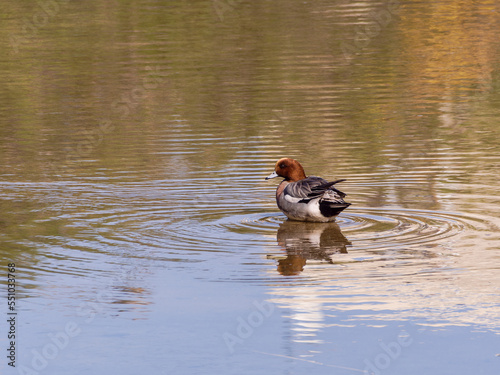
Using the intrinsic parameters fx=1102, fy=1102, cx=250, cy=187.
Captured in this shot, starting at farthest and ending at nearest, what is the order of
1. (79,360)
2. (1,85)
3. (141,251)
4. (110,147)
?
(1,85) < (110,147) < (141,251) < (79,360)

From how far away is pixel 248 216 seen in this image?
12938 millimetres

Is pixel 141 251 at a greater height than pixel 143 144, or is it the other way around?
pixel 143 144

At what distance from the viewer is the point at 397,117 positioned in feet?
67.2

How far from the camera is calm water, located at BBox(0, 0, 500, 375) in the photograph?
8117 mm

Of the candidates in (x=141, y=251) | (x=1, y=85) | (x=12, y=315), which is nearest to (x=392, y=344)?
(x=12, y=315)

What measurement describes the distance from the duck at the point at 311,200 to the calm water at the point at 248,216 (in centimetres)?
20

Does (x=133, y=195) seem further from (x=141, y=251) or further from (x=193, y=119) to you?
(x=193, y=119)

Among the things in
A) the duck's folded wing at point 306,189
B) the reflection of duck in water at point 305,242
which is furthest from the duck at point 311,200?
the reflection of duck in water at point 305,242

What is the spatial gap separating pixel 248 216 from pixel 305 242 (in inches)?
52.7

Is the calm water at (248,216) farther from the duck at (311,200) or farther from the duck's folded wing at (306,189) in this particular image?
the duck's folded wing at (306,189)

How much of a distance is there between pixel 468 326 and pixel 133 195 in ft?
22.1

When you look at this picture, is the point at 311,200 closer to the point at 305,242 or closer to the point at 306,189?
the point at 306,189

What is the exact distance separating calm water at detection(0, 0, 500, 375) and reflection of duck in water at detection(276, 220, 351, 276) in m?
0.05

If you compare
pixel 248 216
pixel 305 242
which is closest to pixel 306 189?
pixel 248 216
